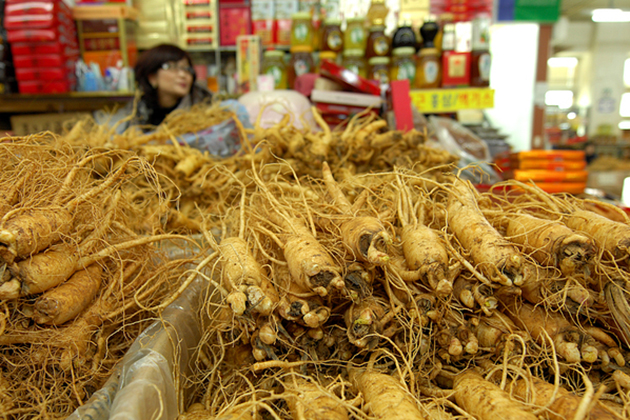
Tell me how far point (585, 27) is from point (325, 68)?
1249 cm

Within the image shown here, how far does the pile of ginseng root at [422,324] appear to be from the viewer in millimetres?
975

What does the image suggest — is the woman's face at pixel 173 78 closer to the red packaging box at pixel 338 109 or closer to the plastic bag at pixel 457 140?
the red packaging box at pixel 338 109

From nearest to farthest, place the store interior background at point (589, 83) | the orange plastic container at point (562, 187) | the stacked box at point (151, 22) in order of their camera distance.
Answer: the orange plastic container at point (562, 187) < the stacked box at point (151, 22) < the store interior background at point (589, 83)

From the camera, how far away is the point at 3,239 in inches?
36.3

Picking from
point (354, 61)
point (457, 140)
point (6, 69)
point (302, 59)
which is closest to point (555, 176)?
point (457, 140)

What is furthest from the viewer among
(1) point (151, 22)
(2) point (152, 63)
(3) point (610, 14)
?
(3) point (610, 14)

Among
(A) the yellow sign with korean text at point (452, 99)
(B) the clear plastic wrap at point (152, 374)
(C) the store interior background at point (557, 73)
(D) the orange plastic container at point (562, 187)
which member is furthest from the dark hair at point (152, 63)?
(D) the orange plastic container at point (562, 187)

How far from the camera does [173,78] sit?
3.03 meters

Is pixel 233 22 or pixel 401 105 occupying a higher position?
pixel 233 22

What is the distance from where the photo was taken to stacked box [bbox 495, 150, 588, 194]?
268cm

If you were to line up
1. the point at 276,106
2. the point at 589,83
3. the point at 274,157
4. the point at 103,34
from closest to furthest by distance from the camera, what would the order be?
the point at 274,157 → the point at 276,106 → the point at 103,34 → the point at 589,83

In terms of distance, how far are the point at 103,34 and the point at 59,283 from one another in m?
4.07

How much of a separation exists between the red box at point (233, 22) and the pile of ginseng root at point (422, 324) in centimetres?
408

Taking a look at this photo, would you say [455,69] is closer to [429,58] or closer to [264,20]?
[429,58]
